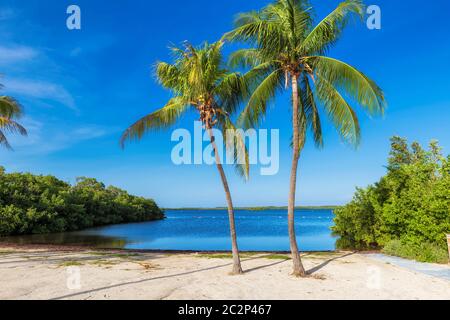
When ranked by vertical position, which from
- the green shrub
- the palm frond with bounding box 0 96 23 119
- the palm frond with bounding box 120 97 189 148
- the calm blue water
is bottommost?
the calm blue water

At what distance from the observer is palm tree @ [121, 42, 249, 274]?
385 inches

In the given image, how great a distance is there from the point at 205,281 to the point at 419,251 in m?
8.87

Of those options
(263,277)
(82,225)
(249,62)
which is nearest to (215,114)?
(249,62)

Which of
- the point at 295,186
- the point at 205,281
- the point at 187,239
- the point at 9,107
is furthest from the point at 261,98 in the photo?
the point at 187,239

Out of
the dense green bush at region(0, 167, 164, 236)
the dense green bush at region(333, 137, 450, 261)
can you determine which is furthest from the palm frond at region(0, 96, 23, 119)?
the dense green bush at region(0, 167, 164, 236)

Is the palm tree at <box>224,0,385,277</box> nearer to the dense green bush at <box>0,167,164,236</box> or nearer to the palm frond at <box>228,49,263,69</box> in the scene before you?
the palm frond at <box>228,49,263,69</box>

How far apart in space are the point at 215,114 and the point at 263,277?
5.18 m

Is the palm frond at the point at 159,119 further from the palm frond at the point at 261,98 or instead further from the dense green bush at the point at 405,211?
the dense green bush at the point at 405,211

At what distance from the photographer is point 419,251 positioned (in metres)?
12.7

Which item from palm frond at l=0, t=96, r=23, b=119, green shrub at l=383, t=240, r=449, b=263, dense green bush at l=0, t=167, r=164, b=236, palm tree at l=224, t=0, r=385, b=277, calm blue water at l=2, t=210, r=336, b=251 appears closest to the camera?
palm tree at l=224, t=0, r=385, b=277

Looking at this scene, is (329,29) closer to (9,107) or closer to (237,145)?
(237,145)

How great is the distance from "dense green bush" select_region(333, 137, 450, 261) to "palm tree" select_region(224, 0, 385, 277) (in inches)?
235

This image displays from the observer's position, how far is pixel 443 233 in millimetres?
12758
